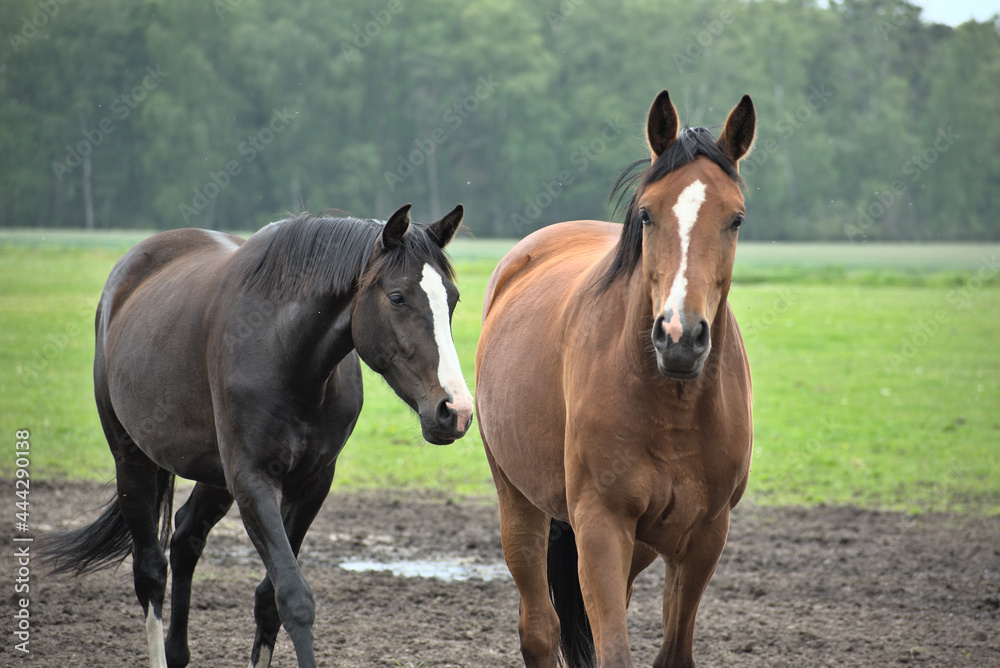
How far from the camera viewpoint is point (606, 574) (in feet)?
9.84

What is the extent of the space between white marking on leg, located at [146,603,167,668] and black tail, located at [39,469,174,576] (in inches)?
26.1

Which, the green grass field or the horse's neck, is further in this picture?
the green grass field

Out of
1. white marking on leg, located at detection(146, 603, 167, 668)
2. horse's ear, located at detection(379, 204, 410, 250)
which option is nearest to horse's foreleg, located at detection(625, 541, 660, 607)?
horse's ear, located at detection(379, 204, 410, 250)

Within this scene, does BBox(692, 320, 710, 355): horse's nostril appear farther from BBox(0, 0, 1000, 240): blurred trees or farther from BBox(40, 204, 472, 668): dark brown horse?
BBox(0, 0, 1000, 240): blurred trees

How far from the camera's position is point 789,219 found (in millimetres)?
45188

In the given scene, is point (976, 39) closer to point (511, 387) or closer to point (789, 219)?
point (789, 219)

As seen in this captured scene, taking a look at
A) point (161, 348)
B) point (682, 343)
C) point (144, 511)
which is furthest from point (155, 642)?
point (682, 343)

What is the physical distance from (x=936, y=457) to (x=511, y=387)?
24.9 feet

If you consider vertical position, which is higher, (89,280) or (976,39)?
(976,39)

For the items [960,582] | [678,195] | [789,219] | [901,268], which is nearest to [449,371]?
[678,195]

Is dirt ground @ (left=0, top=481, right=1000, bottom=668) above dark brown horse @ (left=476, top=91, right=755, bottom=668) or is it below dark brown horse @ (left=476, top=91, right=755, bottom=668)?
below

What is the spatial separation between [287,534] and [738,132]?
2623 millimetres

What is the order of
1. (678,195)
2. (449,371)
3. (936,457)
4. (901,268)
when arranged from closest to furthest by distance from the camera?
(678,195)
(449,371)
(936,457)
(901,268)

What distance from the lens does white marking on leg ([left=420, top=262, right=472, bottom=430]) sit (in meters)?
3.28
